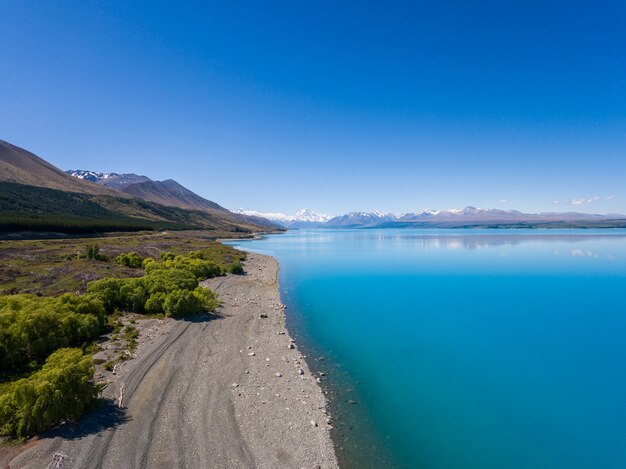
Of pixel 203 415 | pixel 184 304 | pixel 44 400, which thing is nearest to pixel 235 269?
pixel 184 304

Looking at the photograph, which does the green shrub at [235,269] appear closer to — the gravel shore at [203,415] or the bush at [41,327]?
the gravel shore at [203,415]

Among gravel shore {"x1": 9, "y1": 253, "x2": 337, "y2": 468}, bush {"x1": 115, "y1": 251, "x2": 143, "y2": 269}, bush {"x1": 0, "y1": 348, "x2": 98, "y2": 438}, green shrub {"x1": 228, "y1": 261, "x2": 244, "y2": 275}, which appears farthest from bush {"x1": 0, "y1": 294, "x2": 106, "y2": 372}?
green shrub {"x1": 228, "y1": 261, "x2": 244, "y2": 275}

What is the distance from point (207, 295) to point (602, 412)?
1284 inches

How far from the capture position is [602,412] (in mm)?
17703

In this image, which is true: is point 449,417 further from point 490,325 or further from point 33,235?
point 33,235

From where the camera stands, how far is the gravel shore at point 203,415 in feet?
39.9

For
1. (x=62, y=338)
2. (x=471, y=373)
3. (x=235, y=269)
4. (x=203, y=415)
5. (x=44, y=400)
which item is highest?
(x=44, y=400)

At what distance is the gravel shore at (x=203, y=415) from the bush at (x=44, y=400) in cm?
61

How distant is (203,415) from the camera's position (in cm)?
1486

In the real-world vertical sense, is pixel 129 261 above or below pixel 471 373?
above

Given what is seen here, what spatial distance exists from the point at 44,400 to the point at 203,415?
6.27 metres

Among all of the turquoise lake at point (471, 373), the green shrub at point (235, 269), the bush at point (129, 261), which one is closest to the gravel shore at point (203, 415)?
the turquoise lake at point (471, 373)

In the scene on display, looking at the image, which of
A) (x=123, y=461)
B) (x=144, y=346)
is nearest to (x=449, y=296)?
(x=144, y=346)

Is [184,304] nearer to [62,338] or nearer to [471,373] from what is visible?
[62,338]
